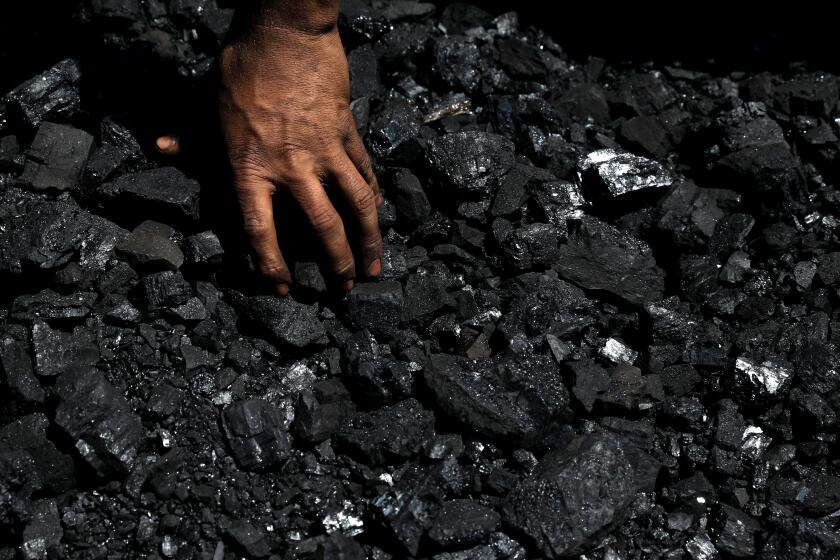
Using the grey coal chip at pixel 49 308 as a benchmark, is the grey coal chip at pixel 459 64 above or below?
above

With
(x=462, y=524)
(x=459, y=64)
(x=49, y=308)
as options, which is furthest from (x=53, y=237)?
(x=459, y=64)

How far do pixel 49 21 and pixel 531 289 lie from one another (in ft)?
7.60

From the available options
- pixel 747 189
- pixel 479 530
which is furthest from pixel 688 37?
pixel 479 530

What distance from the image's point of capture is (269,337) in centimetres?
228

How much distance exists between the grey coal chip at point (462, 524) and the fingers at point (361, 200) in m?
0.82

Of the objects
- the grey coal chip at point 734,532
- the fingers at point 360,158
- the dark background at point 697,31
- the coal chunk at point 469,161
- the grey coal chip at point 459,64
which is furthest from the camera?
the dark background at point 697,31

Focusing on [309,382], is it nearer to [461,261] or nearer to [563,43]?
[461,261]

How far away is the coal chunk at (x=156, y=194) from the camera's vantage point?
2395 millimetres

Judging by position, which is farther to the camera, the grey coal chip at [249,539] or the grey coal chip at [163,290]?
the grey coal chip at [163,290]

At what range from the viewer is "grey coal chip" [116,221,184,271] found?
2318 mm

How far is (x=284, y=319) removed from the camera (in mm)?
2244

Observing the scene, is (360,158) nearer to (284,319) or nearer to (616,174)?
(284,319)

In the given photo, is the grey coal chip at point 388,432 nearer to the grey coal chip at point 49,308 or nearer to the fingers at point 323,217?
the fingers at point 323,217

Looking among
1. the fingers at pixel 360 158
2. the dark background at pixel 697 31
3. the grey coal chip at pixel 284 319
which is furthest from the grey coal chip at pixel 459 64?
the grey coal chip at pixel 284 319
